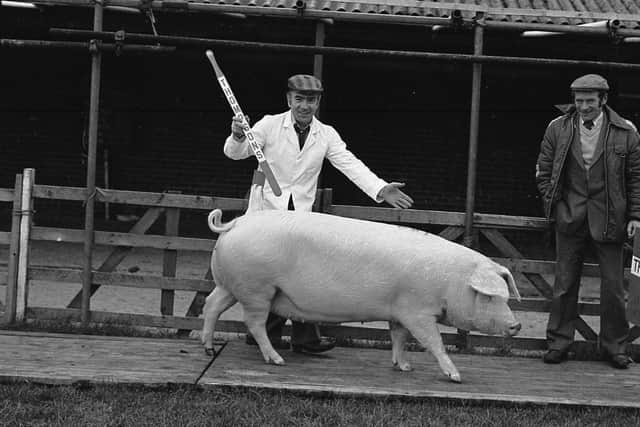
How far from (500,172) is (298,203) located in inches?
256

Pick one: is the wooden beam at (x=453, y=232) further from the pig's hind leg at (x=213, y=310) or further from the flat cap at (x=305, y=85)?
the pig's hind leg at (x=213, y=310)

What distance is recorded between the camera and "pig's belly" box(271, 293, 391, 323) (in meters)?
5.30

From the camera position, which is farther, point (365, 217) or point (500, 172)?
point (500, 172)

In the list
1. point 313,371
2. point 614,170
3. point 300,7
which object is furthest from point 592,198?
point 300,7

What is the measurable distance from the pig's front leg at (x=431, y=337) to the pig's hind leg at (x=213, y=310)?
3.77ft

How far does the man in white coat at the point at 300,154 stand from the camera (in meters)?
5.73

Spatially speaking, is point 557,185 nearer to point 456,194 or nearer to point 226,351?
point 226,351

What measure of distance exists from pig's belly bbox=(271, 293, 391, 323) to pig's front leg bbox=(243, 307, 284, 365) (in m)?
0.10

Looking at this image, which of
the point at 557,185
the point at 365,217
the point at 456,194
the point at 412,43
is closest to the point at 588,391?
the point at 557,185

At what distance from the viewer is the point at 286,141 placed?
19.1 feet

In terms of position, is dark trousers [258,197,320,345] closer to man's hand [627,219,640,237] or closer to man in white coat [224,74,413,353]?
man in white coat [224,74,413,353]

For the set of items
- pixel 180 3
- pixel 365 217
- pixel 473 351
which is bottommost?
pixel 473 351

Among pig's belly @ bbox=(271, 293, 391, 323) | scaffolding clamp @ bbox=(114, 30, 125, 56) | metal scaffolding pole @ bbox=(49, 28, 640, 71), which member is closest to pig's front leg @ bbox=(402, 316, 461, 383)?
pig's belly @ bbox=(271, 293, 391, 323)

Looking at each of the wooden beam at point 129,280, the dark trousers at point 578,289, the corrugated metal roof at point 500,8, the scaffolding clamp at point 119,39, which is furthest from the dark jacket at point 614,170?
the scaffolding clamp at point 119,39
